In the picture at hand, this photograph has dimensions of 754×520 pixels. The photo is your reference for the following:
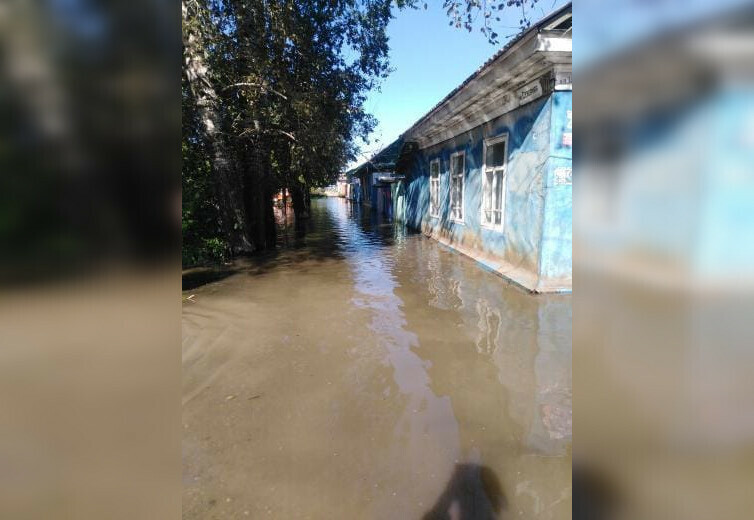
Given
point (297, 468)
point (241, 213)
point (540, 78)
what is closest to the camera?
point (297, 468)

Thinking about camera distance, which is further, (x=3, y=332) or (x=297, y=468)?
(x=297, y=468)

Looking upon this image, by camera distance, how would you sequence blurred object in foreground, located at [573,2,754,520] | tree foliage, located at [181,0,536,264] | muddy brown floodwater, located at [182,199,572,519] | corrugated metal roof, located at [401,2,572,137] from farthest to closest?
1. tree foliage, located at [181,0,536,264]
2. corrugated metal roof, located at [401,2,572,137]
3. muddy brown floodwater, located at [182,199,572,519]
4. blurred object in foreground, located at [573,2,754,520]

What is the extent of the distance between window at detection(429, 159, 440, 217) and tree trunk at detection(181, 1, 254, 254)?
542 cm

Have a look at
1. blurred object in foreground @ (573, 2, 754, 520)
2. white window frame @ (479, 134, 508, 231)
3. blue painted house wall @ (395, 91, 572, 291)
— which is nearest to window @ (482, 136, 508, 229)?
white window frame @ (479, 134, 508, 231)

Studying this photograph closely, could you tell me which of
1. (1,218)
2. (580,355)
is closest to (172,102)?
(1,218)

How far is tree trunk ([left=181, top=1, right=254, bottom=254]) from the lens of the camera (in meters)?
6.56

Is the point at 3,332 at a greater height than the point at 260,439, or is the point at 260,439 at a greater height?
the point at 3,332

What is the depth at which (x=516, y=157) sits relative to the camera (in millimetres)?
7098

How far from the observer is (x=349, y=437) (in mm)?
2924

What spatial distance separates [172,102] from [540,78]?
653cm

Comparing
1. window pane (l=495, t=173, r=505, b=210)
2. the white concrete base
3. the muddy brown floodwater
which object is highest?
window pane (l=495, t=173, r=505, b=210)

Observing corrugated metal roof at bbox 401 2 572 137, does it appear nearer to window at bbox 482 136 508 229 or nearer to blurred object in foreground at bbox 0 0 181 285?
window at bbox 482 136 508 229

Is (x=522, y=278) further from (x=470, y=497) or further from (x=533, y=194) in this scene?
(x=470, y=497)

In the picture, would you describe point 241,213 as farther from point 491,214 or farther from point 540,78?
point 540,78
